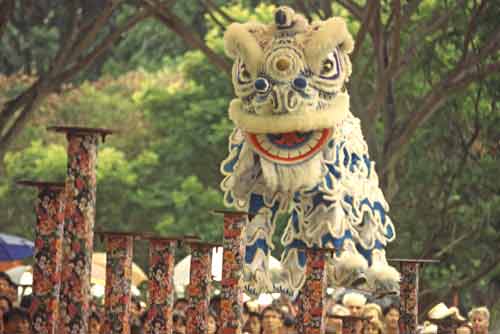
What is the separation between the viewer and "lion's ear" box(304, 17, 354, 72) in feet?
43.3

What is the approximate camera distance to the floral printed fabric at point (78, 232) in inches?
361

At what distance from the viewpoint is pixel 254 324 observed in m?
13.6

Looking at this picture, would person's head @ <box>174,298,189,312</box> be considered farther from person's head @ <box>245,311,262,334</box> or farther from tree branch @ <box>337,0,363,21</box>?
tree branch @ <box>337,0,363,21</box>

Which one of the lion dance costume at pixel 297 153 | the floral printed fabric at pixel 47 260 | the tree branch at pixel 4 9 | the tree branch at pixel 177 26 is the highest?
the tree branch at pixel 177 26

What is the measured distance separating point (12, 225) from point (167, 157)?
9.91 ft

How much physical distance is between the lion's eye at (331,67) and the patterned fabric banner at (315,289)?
225cm

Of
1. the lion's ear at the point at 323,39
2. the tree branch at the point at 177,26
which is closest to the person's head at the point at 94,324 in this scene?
the lion's ear at the point at 323,39

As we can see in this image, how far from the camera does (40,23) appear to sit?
1374 inches

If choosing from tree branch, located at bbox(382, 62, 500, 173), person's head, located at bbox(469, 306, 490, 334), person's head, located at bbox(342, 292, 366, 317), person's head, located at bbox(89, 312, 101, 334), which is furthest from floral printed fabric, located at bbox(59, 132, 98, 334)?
tree branch, located at bbox(382, 62, 500, 173)

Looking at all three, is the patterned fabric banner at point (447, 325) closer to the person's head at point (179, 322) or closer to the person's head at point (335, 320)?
the person's head at point (335, 320)

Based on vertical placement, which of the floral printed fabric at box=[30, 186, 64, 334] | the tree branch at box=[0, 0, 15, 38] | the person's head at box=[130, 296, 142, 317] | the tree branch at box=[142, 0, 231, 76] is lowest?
the person's head at box=[130, 296, 142, 317]

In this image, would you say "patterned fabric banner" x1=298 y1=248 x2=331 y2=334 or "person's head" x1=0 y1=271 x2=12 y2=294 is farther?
"person's head" x1=0 y1=271 x2=12 y2=294

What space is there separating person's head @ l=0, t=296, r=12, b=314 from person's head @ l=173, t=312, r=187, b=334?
1638 mm

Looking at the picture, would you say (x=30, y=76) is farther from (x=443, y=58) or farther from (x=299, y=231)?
(x=299, y=231)
